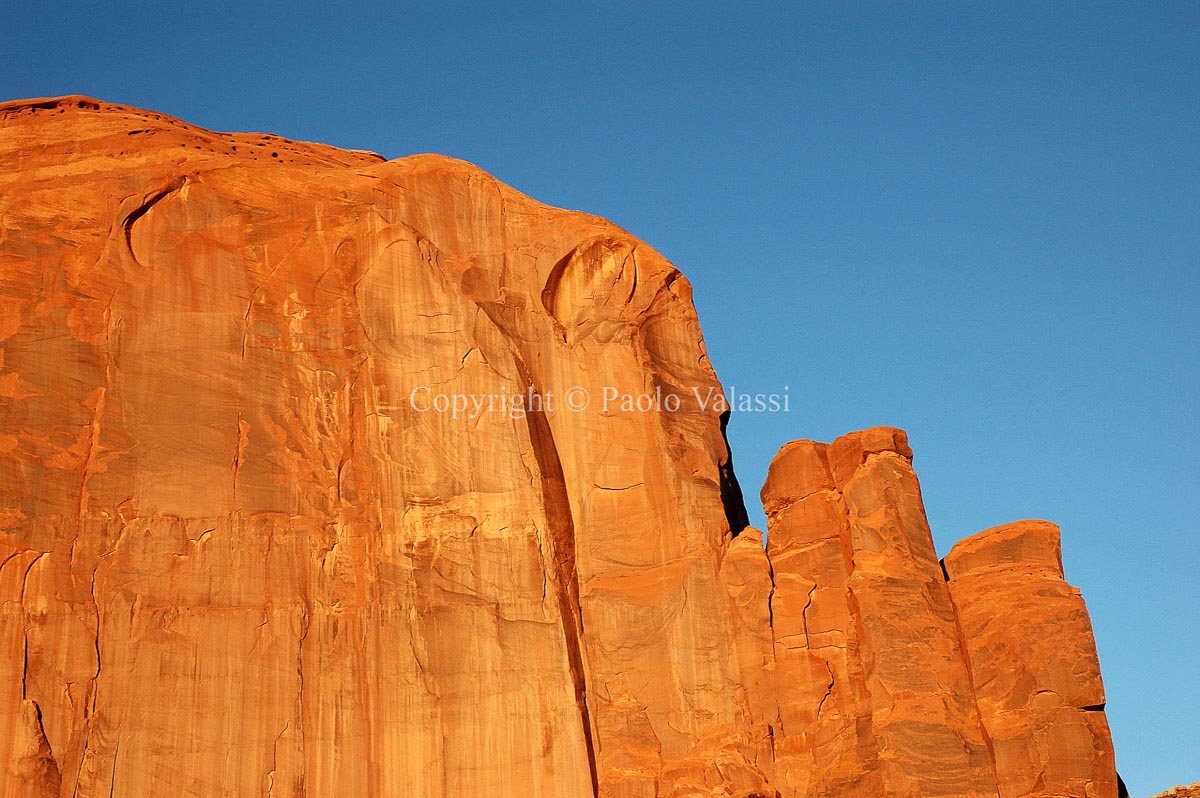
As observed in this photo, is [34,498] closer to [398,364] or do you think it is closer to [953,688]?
Answer: [398,364]

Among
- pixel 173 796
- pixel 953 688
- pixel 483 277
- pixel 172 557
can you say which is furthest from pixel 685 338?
pixel 173 796

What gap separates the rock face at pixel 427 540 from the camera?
34438 mm

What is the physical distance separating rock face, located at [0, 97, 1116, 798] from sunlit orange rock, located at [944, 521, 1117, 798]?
68 mm

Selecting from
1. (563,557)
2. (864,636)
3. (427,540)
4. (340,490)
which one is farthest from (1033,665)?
(340,490)

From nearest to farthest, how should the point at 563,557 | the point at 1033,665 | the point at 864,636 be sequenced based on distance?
the point at 1033,665 < the point at 864,636 < the point at 563,557

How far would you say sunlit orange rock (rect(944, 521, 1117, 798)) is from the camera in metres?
35.0

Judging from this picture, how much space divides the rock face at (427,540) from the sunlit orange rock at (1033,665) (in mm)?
68

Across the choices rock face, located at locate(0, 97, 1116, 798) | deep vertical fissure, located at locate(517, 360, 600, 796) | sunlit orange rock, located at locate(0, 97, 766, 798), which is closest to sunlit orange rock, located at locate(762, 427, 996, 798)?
rock face, located at locate(0, 97, 1116, 798)

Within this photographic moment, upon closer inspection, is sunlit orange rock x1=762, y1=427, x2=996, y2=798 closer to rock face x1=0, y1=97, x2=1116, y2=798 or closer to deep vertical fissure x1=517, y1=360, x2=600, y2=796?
rock face x1=0, y1=97, x2=1116, y2=798

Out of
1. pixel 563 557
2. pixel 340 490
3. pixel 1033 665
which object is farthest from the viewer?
pixel 563 557

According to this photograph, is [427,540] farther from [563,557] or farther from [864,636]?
[864,636]

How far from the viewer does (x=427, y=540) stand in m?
36.4

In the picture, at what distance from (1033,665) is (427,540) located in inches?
526

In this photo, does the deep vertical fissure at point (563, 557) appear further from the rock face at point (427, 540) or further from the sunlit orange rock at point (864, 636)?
the sunlit orange rock at point (864, 636)
